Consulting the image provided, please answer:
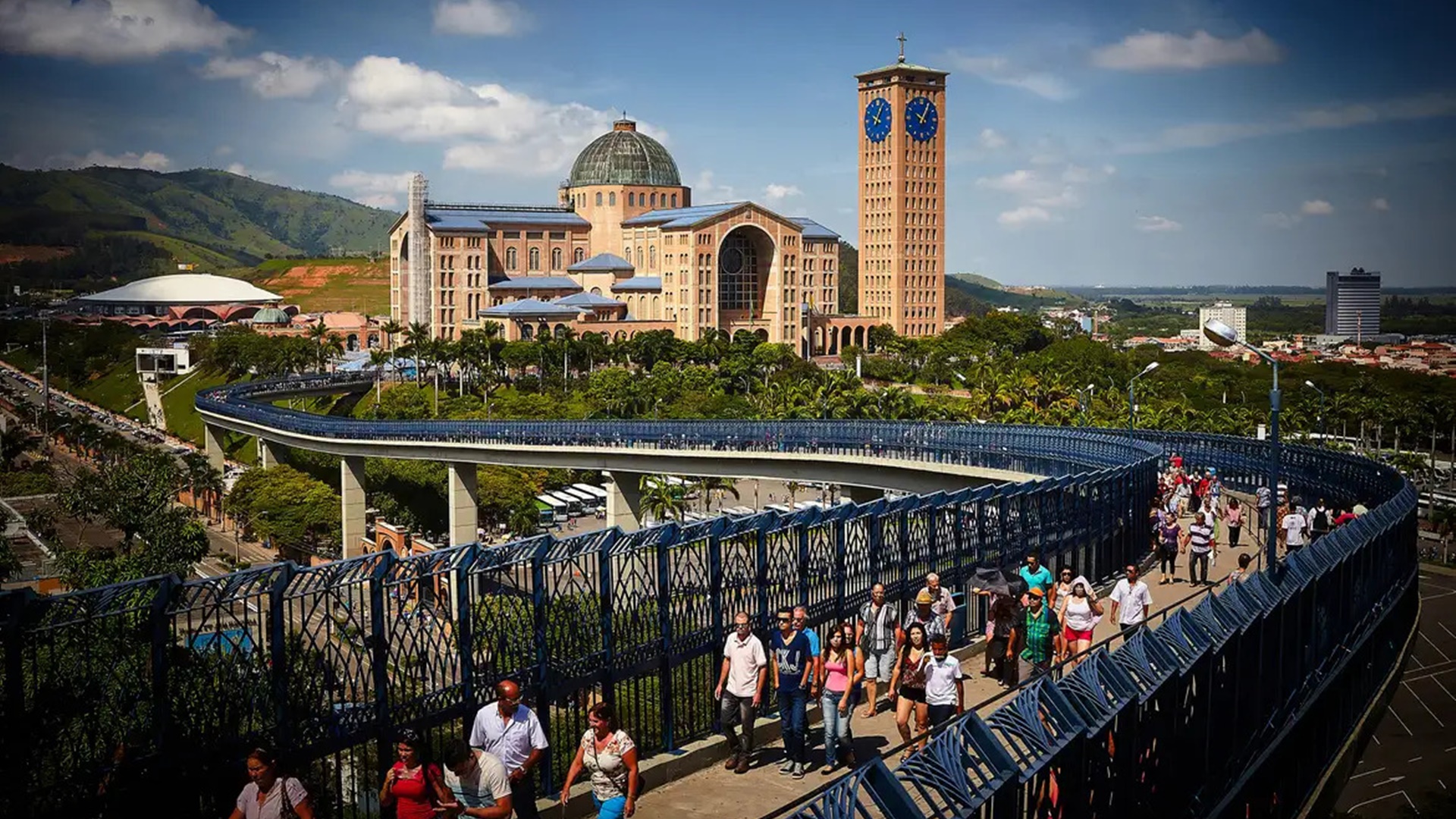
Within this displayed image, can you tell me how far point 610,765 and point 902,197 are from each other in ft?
444

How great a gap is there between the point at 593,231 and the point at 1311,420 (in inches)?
2811

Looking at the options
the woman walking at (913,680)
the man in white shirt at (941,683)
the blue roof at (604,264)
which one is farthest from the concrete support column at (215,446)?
the man in white shirt at (941,683)

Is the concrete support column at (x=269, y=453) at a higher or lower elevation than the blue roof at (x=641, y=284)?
lower

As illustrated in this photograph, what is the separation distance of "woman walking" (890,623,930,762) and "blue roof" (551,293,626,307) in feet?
360

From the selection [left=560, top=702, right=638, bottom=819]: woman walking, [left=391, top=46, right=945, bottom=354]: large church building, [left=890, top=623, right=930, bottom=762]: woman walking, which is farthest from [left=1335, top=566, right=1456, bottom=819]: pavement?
[left=391, top=46, right=945, bottom=354]: large church building

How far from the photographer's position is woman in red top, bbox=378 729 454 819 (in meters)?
11.2

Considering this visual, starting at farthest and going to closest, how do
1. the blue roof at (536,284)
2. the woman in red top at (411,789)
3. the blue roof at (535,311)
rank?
the blue roof at (536,284) < the blue roof at (535,311) < the woman in red top at (411,789)

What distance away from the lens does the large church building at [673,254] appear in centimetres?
12700

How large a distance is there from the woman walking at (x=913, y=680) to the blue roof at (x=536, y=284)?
119585mm

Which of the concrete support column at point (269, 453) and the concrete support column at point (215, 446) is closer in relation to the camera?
the concrete support column at point (269, 453)

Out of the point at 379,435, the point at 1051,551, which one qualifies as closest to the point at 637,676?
the point at 1051,551

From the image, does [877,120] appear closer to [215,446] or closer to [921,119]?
[921,119]

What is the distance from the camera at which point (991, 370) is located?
9944cm

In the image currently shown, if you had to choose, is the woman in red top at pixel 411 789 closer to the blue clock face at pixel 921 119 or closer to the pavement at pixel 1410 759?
the pavement at pixel 1410 759
